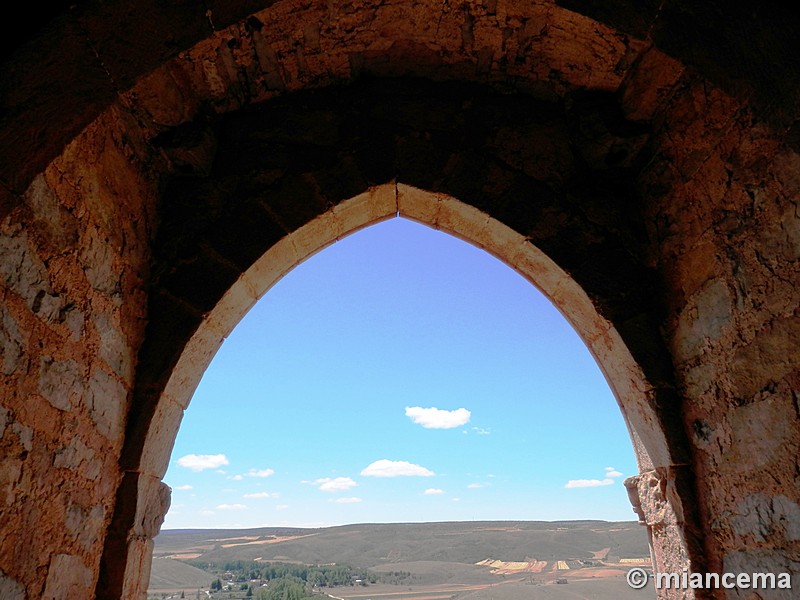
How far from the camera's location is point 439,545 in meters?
11.6

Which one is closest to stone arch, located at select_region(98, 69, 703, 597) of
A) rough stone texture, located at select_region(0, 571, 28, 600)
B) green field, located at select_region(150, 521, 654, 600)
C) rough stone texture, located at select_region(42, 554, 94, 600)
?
rough stone texture, located at select_region(42, 554, 94, 600)

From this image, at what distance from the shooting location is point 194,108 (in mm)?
2250

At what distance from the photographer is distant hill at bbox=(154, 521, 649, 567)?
397 inches

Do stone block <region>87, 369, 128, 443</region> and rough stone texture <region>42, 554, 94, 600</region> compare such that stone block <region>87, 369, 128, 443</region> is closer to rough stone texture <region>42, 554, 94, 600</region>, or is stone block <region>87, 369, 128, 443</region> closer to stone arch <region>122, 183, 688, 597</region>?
stone arch <region>122, 183, 688, 597</region>

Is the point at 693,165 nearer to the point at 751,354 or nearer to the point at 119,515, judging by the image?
the point at 751,354

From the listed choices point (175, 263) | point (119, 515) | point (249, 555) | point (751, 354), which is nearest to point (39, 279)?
point (175, 263)

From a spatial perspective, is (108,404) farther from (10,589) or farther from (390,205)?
(390,205)

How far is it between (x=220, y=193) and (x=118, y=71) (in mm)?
955

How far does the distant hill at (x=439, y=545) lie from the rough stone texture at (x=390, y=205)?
8.31 m

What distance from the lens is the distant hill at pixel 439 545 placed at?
1009 centimetres
